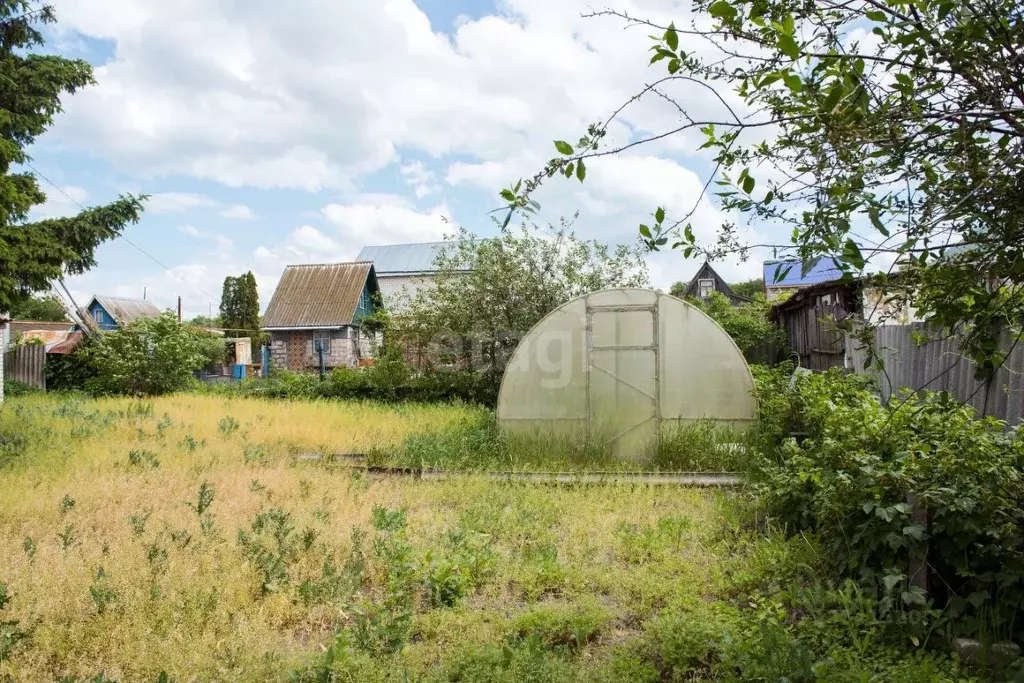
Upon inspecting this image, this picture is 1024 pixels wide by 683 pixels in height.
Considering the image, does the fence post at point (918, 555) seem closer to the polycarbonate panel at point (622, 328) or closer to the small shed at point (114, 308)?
the polycarbonate panel at point (622, 328)

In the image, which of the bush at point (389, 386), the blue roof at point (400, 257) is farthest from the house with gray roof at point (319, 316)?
the bush at point (389, 386)

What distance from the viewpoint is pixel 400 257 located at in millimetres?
43906

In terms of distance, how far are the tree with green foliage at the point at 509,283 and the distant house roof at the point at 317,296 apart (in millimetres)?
13946

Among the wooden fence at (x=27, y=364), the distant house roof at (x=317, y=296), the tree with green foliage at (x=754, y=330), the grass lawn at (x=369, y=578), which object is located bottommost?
the grass lawn at (x=369, y=578)

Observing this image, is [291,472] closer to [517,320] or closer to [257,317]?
[517,320]

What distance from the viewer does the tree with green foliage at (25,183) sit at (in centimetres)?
1242

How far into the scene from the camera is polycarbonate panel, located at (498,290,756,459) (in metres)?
10.2

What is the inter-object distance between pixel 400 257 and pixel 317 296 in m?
12.0

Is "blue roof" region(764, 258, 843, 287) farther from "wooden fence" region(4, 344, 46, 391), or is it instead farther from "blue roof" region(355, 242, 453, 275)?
"blue roof" region(355, 242, 453, 275)

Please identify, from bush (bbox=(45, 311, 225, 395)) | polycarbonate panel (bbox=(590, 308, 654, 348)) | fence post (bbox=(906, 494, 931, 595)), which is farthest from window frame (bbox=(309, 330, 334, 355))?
fence post (bbox=(906, 494, 931, 595))

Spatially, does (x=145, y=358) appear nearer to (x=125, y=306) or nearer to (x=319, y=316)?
(x=319, y=316)

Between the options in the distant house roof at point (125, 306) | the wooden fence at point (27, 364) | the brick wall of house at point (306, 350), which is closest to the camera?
the wooden fence at point (27, 364)

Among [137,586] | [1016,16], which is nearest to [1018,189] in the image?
[1016,16]

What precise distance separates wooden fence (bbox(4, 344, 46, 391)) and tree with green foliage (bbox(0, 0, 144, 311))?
29.7 ft
